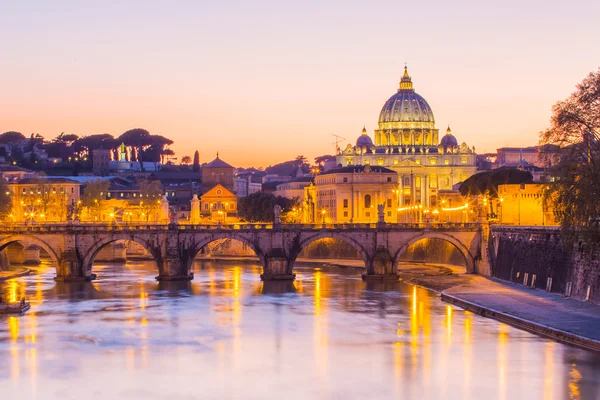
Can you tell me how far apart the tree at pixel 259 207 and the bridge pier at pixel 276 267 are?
50054 mm

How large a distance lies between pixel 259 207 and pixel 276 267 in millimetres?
56597

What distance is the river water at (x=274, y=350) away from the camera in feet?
134

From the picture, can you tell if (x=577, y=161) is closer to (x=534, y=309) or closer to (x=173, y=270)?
(x=534, y=309)

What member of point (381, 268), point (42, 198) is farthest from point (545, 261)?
point (42, 198)

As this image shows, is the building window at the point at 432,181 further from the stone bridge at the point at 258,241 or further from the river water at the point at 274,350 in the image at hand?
A: the river water at the point at 274,350

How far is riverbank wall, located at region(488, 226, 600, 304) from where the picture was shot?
5675cm

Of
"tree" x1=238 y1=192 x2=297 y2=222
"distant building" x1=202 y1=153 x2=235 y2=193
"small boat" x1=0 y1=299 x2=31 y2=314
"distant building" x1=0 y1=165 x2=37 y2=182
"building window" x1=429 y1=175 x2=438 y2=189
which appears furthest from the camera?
"building window" x1=429 y1=175 x2=438 y2=189

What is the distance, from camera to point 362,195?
504ft

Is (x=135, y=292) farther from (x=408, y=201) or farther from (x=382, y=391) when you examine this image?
(x=408, y=201)

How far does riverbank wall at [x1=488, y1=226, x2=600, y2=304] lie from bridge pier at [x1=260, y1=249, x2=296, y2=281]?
560 inches

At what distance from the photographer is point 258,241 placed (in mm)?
79625

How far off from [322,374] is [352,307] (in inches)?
782

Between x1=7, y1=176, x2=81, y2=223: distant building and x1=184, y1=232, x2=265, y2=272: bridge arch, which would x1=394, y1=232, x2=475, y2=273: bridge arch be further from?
x1=7, y1=176, x2=81, y2=223: distant building

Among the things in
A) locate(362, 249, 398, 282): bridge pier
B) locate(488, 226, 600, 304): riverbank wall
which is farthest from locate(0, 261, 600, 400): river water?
locate(362, 249, 398, 282): bridge pier
